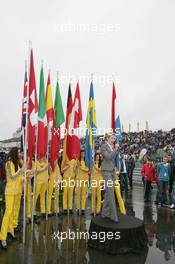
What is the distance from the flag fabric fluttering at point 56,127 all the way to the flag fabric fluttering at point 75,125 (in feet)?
1.07

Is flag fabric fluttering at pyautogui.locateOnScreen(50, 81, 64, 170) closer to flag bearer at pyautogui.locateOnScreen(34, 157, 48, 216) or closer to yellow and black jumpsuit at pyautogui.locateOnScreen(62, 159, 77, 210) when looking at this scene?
flag bearer at pyautogui.locateOnScreen(34, 157, 48, 216)

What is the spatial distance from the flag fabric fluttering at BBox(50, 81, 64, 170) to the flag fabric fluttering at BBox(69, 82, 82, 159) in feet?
1.07

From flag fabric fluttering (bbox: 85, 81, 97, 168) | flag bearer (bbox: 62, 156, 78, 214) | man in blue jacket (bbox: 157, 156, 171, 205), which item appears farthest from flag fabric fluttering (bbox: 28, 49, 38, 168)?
man in blue jacket (bbox: 157, 156, 171, 205)

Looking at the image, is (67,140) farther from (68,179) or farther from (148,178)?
(148,178)

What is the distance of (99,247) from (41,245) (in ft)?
3.77

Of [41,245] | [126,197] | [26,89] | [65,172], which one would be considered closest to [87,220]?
[65,172]

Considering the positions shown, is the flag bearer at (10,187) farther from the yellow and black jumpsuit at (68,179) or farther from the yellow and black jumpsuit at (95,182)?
the yellow and black jumpsuit at (95,182)

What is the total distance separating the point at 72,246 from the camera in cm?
584

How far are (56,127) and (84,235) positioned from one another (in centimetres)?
301

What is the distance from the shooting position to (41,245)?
5793 mm

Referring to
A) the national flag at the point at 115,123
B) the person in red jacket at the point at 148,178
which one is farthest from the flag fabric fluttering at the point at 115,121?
the person in red jacket at the point at 148,178

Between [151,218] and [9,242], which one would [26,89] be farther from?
[151,218]

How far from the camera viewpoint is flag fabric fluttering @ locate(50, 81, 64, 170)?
7922 mm

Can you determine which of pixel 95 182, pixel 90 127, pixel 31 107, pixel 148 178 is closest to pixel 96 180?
pixel 95 182
